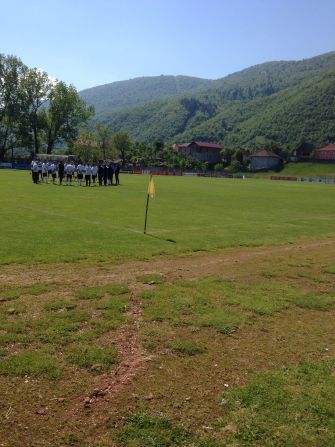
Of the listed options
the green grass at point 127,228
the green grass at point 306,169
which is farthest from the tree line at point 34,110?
the green grass at point 127,228

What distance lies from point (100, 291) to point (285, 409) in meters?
4.66

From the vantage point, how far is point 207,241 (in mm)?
15102

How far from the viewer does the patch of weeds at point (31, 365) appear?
214 inches

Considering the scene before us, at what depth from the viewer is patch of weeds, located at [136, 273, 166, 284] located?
9.69 metres

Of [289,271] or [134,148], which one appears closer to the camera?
[289,271]

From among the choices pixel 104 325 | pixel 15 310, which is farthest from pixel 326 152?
pixel 15 310

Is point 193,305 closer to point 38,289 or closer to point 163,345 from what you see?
point 163,345

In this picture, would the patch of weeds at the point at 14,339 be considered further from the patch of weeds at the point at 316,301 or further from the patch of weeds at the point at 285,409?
the patch of weeds at the point at 316,301

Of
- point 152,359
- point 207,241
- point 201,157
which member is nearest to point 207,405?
point 152,359

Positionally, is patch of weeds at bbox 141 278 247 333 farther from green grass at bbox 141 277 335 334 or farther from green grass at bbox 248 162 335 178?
green grass at bbox 248 162 335 178

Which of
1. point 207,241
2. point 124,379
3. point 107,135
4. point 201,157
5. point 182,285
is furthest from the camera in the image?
point 201,157

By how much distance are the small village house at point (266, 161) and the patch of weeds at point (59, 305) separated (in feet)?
462

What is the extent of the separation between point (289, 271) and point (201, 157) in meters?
164

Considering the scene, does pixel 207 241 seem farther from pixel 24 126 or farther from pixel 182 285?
pixel 24 126
